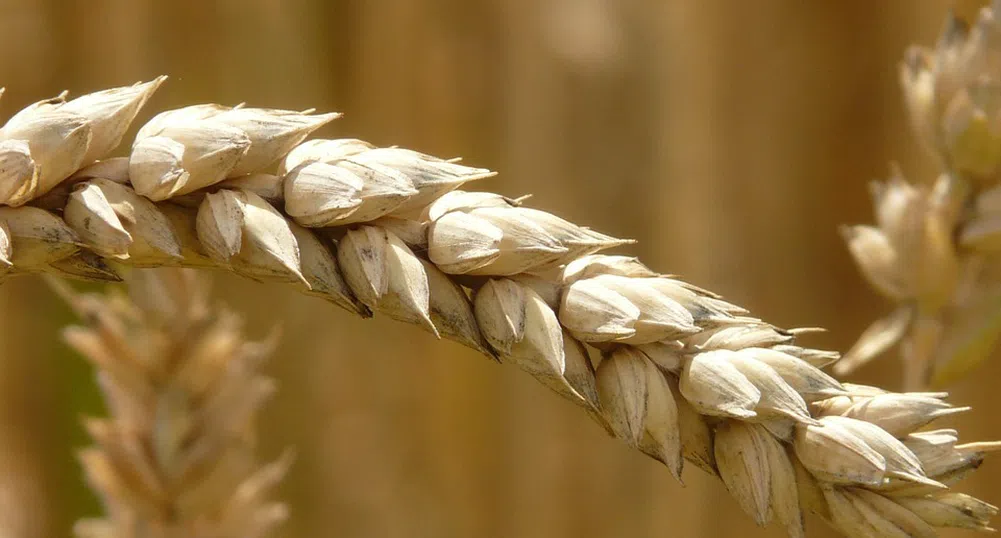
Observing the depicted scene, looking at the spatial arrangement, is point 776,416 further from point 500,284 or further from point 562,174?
point 562,174

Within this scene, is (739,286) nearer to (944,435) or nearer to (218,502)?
(218,502)

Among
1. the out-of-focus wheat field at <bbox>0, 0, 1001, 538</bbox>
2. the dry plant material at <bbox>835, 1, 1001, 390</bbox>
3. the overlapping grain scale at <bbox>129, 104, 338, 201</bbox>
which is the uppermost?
the overlapping grain scale at <bbox>129, 104, 338, 201</bbox>

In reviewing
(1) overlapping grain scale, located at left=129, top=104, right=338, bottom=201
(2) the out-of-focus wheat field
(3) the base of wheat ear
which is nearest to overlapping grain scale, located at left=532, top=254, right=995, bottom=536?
(3) the base of wheat ear

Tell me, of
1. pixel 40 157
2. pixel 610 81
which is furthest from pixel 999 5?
pixel 610 81

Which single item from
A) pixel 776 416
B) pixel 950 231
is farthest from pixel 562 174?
pixel 776 416

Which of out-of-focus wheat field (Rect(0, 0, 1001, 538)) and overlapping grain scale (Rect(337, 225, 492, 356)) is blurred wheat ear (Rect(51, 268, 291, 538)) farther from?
out-of-focus wheat field (Rect(0, 0, 1001, 538))

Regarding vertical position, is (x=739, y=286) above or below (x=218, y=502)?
below

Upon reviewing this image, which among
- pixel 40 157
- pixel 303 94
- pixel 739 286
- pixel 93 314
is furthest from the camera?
pixel 739 286
